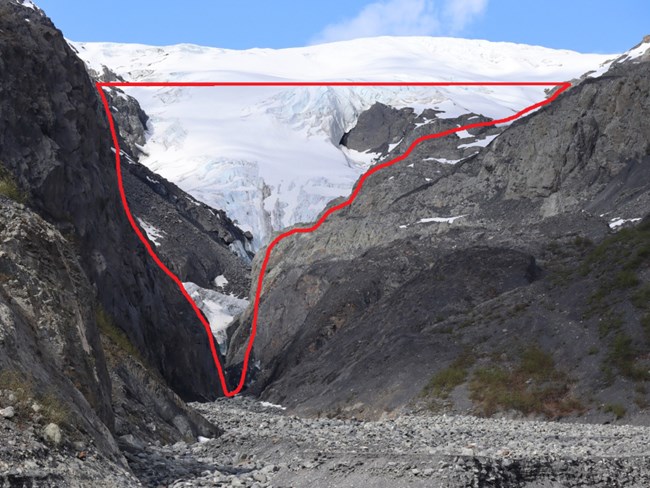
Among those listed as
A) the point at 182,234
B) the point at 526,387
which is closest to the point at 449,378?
the point at 526,387

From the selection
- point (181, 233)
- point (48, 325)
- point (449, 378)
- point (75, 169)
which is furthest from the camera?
point (181, 233)

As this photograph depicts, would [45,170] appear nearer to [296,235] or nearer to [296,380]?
[296,380]

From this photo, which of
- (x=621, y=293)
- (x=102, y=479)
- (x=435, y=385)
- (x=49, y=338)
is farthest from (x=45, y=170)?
(x=102, y=479)

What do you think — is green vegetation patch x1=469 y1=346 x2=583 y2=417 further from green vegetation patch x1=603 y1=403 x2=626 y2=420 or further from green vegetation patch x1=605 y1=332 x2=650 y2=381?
green vegetation patch x1=605 y1=332 x2=650 y2=381

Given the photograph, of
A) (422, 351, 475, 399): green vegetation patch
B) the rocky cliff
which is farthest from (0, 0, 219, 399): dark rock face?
(422, 351, 475, 399): green vegetation patch

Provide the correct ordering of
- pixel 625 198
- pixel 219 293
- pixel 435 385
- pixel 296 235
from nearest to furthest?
pixel 435 385
pixel 625 198
pixel 296 235
pixel 219 293

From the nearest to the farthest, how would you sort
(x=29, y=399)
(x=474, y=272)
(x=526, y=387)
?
(x=29, y=399), (x=526, y=387), (x=474, y=272)

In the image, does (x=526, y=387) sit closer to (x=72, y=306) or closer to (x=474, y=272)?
(x=474, y=272)
